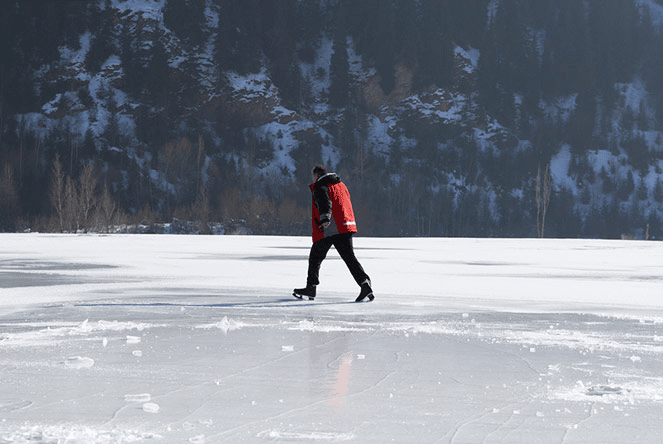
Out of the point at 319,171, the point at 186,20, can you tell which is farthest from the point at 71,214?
the point at 319,171

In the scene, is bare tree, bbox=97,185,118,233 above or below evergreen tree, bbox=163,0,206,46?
below

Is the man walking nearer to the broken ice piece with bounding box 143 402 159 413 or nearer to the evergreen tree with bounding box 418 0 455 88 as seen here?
the broken ice piece with bounding box 143 402 159 413

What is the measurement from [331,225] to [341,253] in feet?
1.25

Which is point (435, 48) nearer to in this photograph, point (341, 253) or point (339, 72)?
point (339, 72)

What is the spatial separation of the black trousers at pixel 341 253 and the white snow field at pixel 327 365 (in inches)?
15.9

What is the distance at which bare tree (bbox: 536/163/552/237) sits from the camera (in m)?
88.8

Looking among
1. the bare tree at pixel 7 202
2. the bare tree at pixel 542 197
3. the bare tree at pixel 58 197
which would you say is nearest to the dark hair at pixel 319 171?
the bare tree at pixel 58 197

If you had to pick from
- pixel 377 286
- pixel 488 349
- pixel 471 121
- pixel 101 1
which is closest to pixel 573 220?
pixel 471 121

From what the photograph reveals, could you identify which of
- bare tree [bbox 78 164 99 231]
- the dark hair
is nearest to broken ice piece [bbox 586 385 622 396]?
the dark hair

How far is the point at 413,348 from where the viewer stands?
5.98m

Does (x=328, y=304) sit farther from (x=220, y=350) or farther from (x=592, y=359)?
(x=592, y=359)

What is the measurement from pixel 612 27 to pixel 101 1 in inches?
2567

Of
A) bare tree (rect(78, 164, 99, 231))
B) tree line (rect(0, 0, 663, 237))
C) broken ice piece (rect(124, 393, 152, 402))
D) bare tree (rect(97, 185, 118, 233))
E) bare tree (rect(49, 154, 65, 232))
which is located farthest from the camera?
tree line (rect(0, 0, 663, 237))

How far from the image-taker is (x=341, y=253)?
950 centimetres
